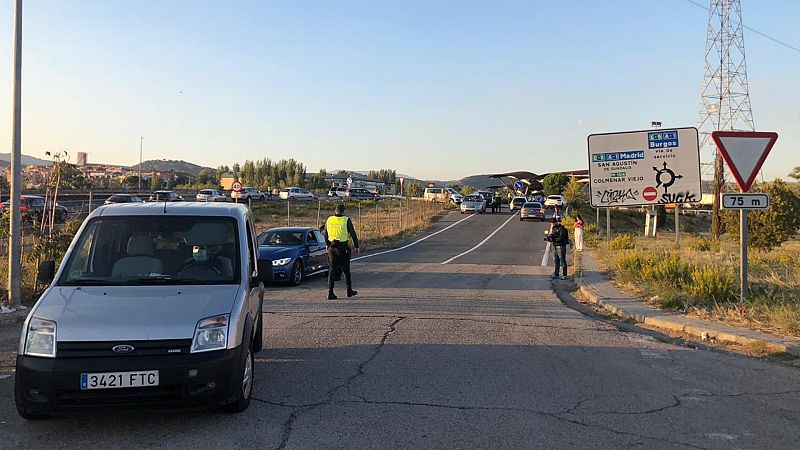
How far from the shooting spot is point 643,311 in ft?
36.6

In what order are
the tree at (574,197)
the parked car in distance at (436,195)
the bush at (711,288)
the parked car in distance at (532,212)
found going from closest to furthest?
1. the bush at (711,288)
2. the parked car in distance at (532,212)
3. the tree at (574,197)
4. the parked car in distance at (436,195)

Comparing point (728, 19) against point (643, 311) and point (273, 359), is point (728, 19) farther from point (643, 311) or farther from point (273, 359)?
point (273, 359)

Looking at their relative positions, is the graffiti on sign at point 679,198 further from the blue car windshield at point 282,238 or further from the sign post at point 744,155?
the blue car windshield at point 282,238

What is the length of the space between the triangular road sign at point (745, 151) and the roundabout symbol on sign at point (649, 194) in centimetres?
1116

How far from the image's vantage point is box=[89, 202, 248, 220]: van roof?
20.3 feet

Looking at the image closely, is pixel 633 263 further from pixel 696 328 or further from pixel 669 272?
pixel 696 328

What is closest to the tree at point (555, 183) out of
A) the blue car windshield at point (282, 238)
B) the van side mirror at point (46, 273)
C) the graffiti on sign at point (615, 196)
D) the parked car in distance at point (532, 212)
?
the parked car in distance at point (532, 212)

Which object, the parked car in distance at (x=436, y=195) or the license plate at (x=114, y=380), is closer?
the license plate at (x=114, y=380)

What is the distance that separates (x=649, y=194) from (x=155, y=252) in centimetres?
1812

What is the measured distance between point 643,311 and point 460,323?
3392 millimetres

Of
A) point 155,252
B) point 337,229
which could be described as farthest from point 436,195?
point 155,252

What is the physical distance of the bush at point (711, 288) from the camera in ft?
37.2

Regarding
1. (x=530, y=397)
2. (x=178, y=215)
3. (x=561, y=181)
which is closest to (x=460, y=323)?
(x=530, y=397)

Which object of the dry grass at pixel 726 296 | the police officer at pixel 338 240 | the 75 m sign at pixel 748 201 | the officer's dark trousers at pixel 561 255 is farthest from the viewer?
the officer's dark trousers at pixel 561 255
